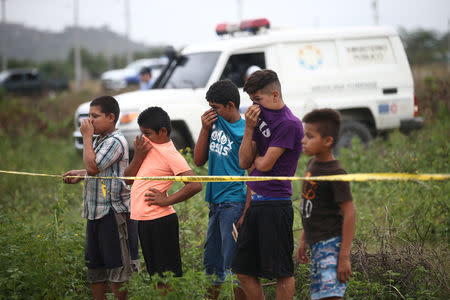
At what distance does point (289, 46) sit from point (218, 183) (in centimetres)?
550

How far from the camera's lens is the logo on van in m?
8.73

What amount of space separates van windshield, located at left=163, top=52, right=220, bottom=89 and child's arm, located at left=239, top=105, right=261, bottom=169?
15.9ft

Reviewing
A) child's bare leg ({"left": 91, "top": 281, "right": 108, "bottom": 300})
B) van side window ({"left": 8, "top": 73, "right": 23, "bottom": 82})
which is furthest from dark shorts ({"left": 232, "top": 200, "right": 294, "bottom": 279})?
van side window ({"left": 8, "top": 73, "right": 23, "bottom": 82})

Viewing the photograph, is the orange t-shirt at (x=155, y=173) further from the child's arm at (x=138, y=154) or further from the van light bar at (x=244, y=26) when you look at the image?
the van light bar at (x=244, y=26)

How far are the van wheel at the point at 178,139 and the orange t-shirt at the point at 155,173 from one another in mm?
3973

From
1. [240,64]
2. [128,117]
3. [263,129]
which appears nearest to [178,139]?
[128,117]

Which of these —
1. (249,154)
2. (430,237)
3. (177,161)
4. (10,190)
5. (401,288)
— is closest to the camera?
(249,154)

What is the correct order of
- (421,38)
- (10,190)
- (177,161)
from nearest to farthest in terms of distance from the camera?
A: (177,161)
(10,190)
(421,38)

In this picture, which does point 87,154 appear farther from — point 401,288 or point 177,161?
point 401,288

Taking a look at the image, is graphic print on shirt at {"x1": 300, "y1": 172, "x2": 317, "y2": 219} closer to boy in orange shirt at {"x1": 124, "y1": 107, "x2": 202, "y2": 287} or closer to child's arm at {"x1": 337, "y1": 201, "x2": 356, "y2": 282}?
child's arm at {"x1": 337, "y1": 201, "x2": 356, "y2": 282}

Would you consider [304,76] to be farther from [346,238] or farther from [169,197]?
[346,238]

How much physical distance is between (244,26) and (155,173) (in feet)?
18.8

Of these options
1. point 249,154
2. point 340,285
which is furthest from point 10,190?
point 340,285

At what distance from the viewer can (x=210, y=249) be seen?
374 cm
